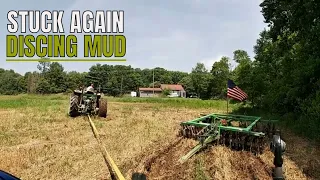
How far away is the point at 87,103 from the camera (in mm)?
14219

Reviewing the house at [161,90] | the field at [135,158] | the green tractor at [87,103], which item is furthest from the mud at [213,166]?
the house at [161,90]

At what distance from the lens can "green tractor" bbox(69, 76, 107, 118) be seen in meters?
13.6

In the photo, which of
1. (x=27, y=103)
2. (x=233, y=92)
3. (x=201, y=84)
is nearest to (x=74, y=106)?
(x=233, y=92)

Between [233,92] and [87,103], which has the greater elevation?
[233,92]

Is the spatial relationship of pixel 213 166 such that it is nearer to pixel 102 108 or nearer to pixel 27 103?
pixel 102 108

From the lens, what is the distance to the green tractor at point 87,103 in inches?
536

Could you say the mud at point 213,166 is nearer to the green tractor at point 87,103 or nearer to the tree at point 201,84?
the green tractor at point 87,103

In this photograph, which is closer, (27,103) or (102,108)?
(102,108)

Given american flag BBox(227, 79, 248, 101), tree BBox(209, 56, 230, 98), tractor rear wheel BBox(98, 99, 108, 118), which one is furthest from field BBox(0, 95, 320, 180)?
tree BBox(209, 56, 230, 98)

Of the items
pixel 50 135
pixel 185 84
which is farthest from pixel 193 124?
pixel 185 84

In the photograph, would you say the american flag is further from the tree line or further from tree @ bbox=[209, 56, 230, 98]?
tree @ bbox=[209, 56, 230, 98]

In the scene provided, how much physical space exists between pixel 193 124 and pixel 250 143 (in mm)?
1593

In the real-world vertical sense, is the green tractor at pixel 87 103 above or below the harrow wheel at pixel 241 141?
above

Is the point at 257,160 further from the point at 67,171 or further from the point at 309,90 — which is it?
the point at 309,90
